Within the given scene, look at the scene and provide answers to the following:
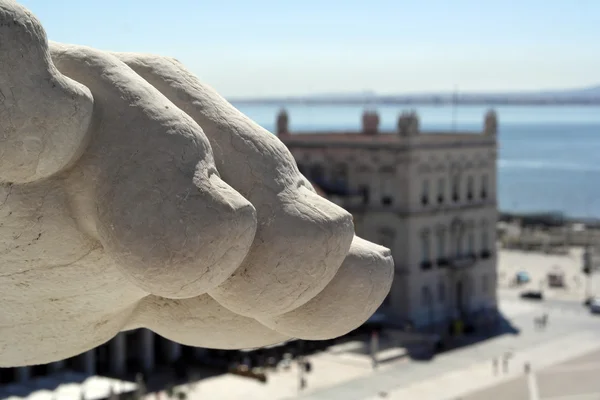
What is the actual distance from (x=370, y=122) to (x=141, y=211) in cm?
A: 5326

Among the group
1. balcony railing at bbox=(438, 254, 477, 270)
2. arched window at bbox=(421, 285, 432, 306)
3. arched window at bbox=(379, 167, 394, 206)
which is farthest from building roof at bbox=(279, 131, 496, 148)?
arched window at bbox=(421, 285, 432, 306)

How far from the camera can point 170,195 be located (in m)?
3.65

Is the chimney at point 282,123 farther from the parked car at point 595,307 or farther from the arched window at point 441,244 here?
the parked car at point 595,307

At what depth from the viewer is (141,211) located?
3.64m

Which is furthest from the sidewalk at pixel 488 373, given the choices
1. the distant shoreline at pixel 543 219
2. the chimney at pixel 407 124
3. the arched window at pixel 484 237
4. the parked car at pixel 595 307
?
the distant shoreline at pixel 543 219

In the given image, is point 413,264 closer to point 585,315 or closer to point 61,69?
point 585,315

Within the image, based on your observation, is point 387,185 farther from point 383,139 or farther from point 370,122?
point 370,122

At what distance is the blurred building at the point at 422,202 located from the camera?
50.1 meters

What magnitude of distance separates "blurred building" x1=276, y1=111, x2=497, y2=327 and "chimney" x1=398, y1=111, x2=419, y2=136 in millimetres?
48

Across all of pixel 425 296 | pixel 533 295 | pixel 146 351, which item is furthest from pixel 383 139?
pixel 146 351

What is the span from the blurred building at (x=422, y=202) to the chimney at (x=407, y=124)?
48mm

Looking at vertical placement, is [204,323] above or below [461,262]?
above

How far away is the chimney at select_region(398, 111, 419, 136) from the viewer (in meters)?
50.0

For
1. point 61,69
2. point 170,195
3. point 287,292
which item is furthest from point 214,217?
point 61,69
